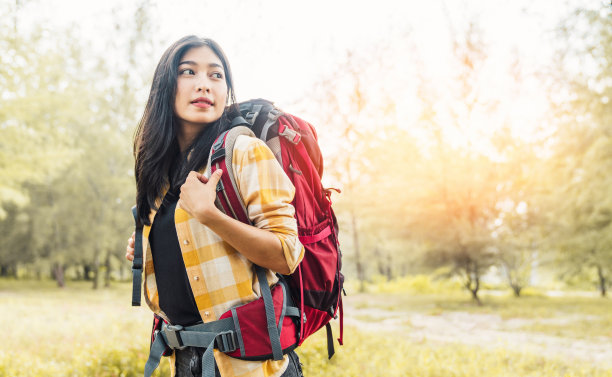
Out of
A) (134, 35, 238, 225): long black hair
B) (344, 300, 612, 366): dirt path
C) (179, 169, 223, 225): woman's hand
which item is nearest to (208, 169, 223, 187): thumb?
(179, 169, 223, 225): woman's hand

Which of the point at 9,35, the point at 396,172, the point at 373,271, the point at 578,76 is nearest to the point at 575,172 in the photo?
the point at 578,76

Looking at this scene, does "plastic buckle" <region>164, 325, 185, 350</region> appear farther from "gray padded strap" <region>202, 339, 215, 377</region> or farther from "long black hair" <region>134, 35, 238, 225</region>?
"long black hair" <region>134, 35, 238, 225</region>

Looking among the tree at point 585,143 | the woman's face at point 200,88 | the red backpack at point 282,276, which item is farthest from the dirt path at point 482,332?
the woman's face at point 200,88

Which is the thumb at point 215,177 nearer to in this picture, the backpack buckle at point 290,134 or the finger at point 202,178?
the finger at point 202,178

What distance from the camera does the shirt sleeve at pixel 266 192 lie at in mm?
1274

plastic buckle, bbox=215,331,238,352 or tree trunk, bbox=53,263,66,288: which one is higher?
plastic buckle, bbox=215,331,238,352

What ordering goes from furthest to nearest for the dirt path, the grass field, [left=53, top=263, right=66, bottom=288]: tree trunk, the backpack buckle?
[left=53, top=263, right=66, bottom=288]: tree trunk < the dirt path < the grass field < the backpack buckle

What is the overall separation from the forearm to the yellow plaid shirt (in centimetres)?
4

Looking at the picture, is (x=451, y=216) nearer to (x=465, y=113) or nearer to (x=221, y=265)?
(x=465, y=113)

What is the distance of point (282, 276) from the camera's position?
4.77ft

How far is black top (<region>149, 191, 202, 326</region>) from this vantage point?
4.71ft

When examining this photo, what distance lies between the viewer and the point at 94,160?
20734 mm

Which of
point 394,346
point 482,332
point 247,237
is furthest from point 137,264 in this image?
point 482,332

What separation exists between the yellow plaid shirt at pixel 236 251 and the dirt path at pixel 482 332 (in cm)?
554
